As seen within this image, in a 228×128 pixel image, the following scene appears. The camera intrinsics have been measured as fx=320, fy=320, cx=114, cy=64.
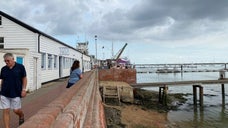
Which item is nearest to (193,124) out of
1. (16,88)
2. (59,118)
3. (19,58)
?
(19,58)

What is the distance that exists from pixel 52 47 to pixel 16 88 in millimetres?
19282

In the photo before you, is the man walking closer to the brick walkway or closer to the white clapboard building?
the brick walkway

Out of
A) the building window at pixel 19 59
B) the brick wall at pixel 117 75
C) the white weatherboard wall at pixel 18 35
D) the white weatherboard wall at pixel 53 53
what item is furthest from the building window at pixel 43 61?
the brick wall at pixel 117 75

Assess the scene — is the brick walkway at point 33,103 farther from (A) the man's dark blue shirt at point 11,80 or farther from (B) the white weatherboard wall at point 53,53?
(B) the white weatherboard wall at point 53,53

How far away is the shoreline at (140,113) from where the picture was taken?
16.6 metres

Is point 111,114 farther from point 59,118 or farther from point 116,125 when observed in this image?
point 59,118

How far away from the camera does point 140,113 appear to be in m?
23.3

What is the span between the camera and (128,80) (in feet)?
107

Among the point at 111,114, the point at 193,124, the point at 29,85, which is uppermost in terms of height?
the point at 29,85

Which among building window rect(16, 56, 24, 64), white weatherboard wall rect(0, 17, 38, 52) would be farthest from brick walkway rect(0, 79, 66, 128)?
white weatherboard wall rect(0, 17, 38, 52)

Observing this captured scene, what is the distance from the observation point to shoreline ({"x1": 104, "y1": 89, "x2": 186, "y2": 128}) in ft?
54.3

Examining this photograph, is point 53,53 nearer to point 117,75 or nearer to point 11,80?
point 117,75

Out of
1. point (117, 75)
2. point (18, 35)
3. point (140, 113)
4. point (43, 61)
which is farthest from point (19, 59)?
point (117, 75)

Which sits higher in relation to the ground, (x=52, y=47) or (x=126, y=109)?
(x=52, y=47)
